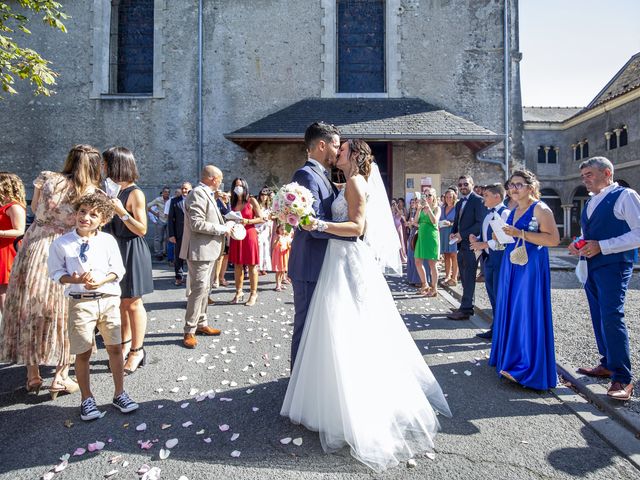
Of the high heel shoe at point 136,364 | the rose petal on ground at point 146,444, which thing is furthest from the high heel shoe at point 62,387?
the rose petal on ground at point 146,444

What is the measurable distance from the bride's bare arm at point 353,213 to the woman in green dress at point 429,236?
497 centimetres

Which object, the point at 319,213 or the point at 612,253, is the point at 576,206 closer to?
the point at 612,253

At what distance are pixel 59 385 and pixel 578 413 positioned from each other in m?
4.42

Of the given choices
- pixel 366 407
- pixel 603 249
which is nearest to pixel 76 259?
pixel 366 407

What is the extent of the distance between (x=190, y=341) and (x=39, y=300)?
68.7 inches

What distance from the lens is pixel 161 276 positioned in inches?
391

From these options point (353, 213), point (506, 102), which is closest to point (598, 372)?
point (353, 213)

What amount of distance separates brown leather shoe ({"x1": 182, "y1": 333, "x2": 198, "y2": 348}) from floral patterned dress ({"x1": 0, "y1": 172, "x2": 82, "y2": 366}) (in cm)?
142

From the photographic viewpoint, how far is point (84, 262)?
3094 millimetres

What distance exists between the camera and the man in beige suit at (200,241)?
493 cm

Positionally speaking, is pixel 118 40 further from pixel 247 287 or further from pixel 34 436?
pixel 34 436

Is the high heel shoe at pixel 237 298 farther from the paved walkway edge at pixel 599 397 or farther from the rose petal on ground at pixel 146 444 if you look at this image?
the paved walkway edge at pixel 599 397

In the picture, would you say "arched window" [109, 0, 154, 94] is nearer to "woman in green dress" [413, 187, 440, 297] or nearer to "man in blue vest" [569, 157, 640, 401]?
"woman in green dress" [413, 187, 440, 297]

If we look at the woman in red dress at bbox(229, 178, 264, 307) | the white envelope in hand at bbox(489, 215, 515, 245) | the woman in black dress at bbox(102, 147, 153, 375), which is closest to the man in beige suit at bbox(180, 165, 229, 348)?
the woman in black dress at bbox(102, 147, 153, 375)
